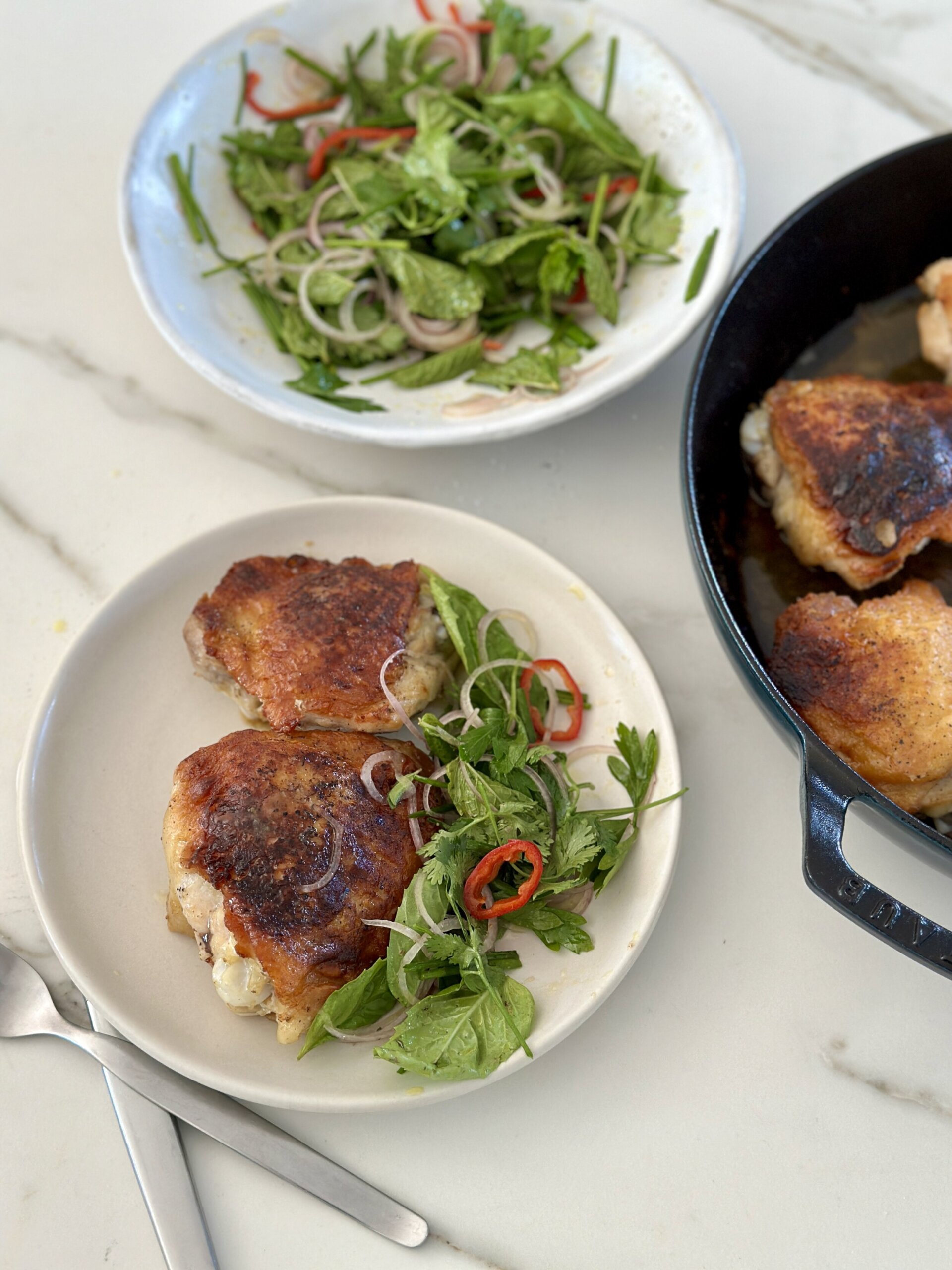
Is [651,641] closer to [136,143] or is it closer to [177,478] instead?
[177,478]

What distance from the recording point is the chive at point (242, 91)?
7.36 ft

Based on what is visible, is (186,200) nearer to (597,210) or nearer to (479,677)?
(597,210)

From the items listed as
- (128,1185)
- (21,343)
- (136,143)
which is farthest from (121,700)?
(136,143)

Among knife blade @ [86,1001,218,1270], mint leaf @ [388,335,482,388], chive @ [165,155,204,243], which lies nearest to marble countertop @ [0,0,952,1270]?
knife blade @ [86,1001,218,1270]

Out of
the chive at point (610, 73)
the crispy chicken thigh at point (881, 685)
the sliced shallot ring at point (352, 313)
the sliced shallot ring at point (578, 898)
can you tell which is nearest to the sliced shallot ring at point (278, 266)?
the sliced shallot ring at point (352, 313)

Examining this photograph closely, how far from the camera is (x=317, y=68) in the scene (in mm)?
2316

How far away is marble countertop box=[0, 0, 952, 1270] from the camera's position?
1660 millimetres

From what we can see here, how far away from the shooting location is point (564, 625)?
6.40ft

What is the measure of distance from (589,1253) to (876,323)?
1880mm

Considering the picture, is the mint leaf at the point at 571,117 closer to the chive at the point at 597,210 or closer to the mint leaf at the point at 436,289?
the chive at the point at 597,210

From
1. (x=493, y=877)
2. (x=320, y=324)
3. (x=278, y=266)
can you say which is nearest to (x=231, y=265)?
(x=278, y=266)

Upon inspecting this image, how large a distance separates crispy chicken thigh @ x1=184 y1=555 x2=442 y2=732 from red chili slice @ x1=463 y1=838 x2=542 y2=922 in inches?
11.8

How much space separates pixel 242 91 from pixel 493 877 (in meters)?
1.79

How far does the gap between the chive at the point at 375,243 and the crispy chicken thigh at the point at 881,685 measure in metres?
1.11
